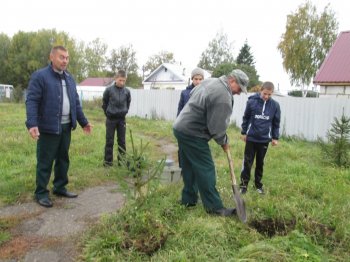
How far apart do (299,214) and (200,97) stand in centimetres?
176

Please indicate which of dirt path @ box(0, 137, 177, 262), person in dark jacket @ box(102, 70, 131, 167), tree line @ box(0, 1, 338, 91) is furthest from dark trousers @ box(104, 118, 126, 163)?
tree line @ box(0, 1, 338, 91)

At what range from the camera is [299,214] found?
413 cm

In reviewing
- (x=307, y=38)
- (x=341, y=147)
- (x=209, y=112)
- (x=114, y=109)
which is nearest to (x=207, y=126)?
(x=209, y=112)

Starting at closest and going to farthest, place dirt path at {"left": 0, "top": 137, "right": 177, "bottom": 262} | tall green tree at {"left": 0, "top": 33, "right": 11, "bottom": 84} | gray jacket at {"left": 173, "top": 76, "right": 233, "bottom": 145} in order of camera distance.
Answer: dirt path at {"left": 0, "top": 137, "right": 177, "bottom": 262}
gray jacket at {"left": 173, "top": 76, "right": 233, "bottom": 145}
tall green tree at {"left": 0, "top": 33, "right": 11, "bottom": 84}

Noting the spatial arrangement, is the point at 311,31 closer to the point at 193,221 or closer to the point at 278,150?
the point at 278,150

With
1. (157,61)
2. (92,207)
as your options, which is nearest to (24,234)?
(92,207)

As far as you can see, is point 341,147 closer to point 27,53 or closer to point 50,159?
point 50,159

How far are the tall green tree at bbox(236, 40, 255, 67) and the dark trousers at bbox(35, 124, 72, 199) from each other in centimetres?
5278

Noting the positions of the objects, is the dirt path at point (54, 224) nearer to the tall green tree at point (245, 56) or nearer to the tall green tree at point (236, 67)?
the tall green tree at point (236, 67)

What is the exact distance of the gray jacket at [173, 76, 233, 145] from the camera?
3.91 meters

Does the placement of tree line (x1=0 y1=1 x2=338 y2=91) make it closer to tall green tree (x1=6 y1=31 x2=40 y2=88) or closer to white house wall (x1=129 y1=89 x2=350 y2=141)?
tall green tree (x1=6 y1=31 x2=40 y2=88)

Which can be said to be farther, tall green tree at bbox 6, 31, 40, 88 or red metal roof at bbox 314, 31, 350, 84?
tall green tree at bbox 6, 31, 40, 88

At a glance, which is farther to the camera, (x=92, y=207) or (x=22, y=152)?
(x=22, y=152)

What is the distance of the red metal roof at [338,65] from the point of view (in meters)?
15.1
